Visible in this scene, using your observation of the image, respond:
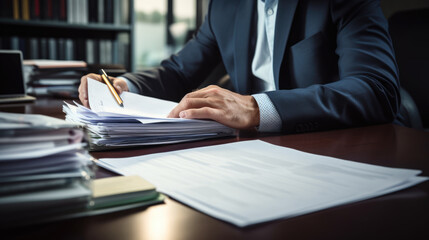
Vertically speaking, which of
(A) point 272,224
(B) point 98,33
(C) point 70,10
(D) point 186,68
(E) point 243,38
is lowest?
(A) point 272,224

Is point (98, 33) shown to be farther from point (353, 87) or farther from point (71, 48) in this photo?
point (353, 87)

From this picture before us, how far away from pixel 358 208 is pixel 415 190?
0.34ft

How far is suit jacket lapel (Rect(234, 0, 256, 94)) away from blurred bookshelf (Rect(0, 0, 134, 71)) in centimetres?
116

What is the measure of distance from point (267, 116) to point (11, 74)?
0.96m

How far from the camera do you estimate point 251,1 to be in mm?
1289

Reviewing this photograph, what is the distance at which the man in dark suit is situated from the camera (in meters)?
0.79

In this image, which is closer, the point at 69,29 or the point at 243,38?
the point at 243,38

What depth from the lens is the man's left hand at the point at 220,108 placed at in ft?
2.39

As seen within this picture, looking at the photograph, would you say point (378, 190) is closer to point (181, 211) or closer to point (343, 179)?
point (343, 179)

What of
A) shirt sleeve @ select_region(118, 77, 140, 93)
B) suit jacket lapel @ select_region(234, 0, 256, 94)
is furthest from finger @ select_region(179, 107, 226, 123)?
suit jacket lapel @ select_region(234, 0, 256, 94)

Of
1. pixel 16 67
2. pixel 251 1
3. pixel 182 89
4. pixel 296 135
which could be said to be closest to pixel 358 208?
pixel 296 135

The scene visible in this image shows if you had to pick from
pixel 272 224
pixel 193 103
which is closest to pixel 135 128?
pixel 193 103

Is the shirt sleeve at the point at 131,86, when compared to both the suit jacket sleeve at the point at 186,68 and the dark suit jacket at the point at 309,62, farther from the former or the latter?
the suit jacket sleeve at the point at 186,68

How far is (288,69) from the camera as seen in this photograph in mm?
1186
